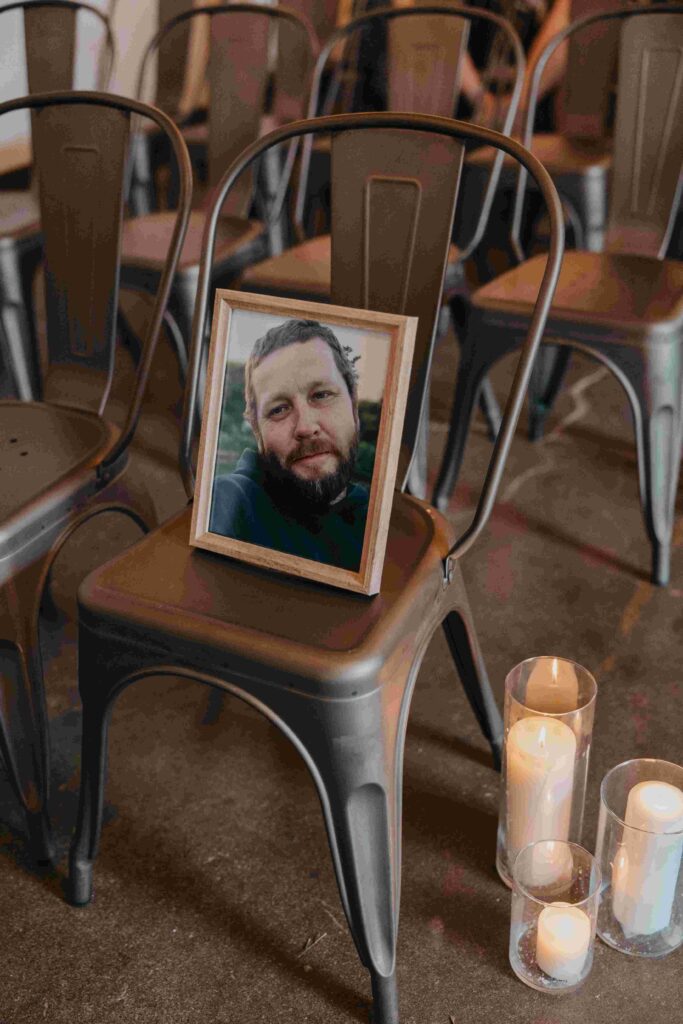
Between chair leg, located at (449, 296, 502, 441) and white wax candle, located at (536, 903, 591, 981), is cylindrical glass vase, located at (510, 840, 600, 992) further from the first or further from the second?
chair leg, located at (449, 296, 502, 441)

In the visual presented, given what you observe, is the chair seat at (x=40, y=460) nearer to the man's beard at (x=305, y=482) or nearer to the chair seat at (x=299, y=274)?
the man's beard at (x=305, y=482)

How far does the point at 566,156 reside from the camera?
215 centimetres

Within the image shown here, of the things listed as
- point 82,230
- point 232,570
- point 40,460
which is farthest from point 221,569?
point 82,230

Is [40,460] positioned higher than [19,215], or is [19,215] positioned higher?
[19,215]

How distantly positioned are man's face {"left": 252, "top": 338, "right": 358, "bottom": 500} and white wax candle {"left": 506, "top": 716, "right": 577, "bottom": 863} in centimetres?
36

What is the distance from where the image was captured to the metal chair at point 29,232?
1.85m

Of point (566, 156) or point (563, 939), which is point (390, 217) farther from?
point (566, 156)

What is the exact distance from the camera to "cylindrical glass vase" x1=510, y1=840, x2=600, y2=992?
996 mm

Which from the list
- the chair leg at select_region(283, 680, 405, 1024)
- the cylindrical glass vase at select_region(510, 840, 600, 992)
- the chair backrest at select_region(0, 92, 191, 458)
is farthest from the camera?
the chair backrest at select_region(0, 92, 191, 458)

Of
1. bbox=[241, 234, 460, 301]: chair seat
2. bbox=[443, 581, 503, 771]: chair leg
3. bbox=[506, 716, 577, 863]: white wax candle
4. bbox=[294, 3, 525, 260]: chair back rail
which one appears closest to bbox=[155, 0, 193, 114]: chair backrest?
bbox=[294, 3, 525, 260]: chair back rail

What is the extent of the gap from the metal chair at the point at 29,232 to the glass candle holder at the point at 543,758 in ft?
4.05

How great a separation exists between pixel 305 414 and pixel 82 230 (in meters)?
0.57

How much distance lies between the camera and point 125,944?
3.59ft

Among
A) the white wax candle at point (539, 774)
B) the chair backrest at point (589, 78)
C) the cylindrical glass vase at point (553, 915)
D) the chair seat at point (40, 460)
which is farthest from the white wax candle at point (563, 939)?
the chair backrest at point (589, 78)
